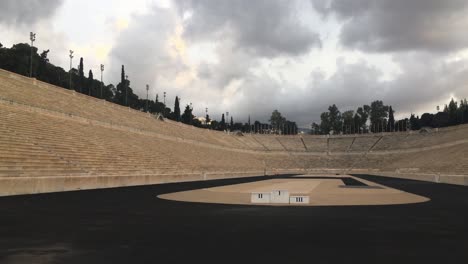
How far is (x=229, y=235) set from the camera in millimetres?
11891

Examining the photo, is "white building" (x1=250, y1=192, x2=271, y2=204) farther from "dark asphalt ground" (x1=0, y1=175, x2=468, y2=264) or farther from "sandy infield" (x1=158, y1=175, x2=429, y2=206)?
"dark asphalt ground" (x1=0, y1=175, x2=468, y2=264)

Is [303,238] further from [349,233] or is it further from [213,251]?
[213,251]

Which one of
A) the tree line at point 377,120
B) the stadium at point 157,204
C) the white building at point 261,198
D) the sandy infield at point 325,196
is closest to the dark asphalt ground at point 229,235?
the stadium at point 157,204

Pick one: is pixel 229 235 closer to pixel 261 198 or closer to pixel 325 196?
pixel 261 198

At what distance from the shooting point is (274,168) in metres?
103

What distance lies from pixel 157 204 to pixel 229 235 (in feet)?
33.8

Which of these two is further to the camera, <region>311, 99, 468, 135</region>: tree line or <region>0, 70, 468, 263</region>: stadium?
<region>311, 99, 468, 135</region>: tree line

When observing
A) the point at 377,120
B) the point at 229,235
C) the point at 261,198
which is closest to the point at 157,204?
the point at 261,198

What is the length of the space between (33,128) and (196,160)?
1270 inches

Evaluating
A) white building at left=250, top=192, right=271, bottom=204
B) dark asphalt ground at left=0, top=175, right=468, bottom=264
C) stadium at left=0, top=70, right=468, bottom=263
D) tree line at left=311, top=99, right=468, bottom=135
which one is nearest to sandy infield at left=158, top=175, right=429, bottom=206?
stadium at left=0, top=70, right=468, bottom=263

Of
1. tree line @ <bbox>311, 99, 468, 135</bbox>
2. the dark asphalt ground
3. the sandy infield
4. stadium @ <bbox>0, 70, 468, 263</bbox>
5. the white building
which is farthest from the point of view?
tree line @ <bbox>311, 99, 468, 135</bbox>

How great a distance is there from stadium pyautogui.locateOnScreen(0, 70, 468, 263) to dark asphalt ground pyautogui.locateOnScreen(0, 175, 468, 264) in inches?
1.7

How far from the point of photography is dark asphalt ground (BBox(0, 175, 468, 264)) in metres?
8.98

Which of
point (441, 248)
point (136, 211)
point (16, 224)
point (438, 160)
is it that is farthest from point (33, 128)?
point (438, 160)
